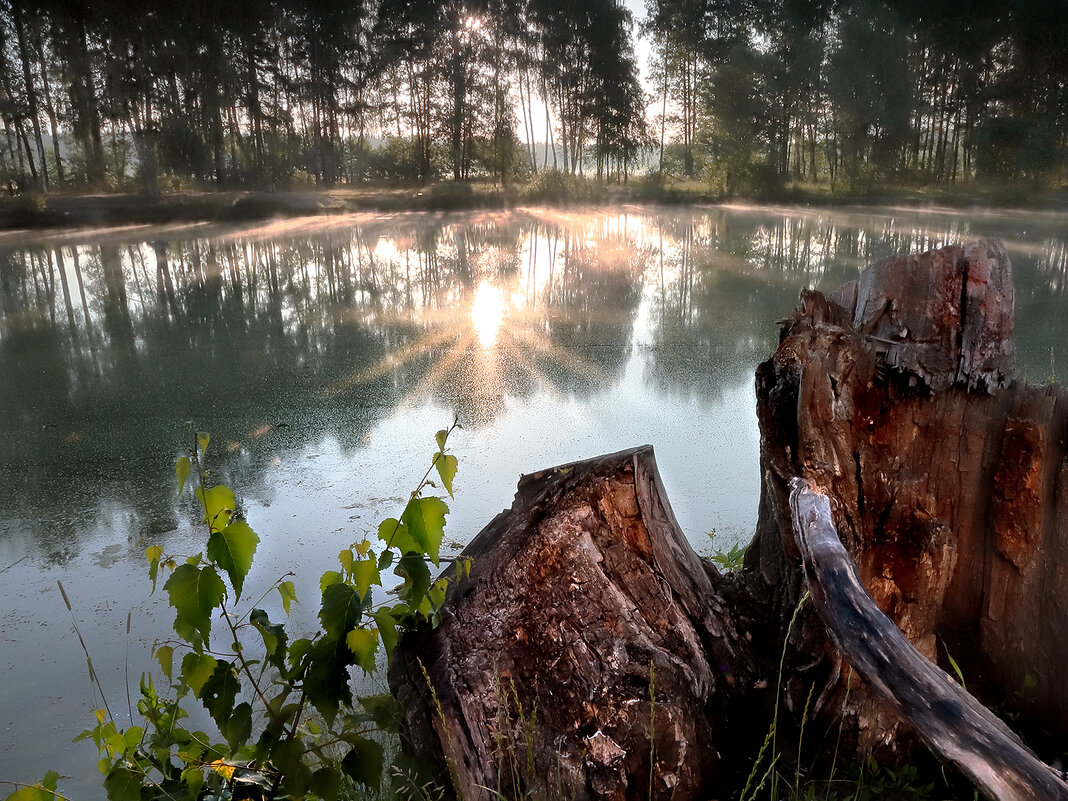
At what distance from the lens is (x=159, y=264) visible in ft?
37.3

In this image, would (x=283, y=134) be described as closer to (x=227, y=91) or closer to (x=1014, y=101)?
(x=227, y=91)

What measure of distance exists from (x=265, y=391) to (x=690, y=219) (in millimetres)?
15515

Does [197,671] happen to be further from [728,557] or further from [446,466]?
[728,557]

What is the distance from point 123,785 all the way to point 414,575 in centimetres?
50

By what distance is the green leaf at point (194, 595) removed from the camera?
106 cm

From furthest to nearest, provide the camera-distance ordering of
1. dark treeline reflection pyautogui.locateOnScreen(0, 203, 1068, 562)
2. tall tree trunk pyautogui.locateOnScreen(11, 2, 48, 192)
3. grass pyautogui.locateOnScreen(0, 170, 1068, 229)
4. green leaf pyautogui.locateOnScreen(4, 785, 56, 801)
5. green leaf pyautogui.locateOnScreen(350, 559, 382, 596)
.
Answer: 1. tall tree trunk pyautogui.locateOnScreen(11, 2, 48, 192)
2. grass pyautogui.locateOnScreen(0, 170, 1068, 229)
3. dark treeline reflection pyautogui.locateOnScreen(0, 203, 1068, 562)
4. green leaf pyautogui.locateOnScreen(350, 559, 382, 596)
5. green leaf pyautogui.locateOnScreen(4, 785, 56, 801)

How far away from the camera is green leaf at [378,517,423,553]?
1.22m

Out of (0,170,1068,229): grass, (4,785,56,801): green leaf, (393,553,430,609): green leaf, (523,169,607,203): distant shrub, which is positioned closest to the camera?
(4,785,56,801): green leaf

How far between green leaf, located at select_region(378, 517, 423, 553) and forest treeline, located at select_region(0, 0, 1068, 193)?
73.5 feet

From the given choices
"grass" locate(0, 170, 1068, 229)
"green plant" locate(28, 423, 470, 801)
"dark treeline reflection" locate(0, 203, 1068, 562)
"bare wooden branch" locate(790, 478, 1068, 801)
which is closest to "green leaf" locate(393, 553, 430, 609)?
"green plant" locate(28, 423, 470, 801)

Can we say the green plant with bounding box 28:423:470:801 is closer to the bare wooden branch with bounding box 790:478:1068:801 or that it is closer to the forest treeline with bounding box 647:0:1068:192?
the bare wooden branch with bounding box 790:478:1068:801

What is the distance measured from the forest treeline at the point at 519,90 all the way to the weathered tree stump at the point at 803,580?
73.1 ft

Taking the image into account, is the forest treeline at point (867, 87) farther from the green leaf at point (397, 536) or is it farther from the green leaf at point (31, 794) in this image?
the green leaf at point (31, 794)

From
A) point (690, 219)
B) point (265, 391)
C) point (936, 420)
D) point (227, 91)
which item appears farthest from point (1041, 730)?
point (227, 91)
